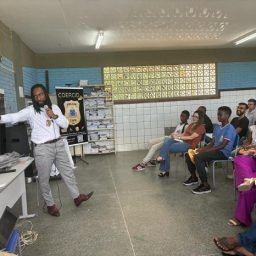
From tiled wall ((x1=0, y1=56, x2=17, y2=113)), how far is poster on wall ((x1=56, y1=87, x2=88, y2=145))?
1.26 meters

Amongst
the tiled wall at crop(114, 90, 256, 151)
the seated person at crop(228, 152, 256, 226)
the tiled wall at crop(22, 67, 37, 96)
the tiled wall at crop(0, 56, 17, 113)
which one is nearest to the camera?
the seated person at crop(228, 152, 256, 226)

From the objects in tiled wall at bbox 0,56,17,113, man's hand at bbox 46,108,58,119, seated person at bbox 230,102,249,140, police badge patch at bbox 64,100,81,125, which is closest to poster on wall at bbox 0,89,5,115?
tiled wall at bbox 0,56,17,113

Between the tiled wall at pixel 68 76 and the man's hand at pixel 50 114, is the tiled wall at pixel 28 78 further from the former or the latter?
the man's hand at pixel 50 114

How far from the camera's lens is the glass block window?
8.04 meters

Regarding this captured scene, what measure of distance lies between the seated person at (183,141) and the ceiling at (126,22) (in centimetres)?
165

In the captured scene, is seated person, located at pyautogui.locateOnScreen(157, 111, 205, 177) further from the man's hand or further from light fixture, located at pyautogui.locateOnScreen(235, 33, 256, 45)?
light fixture, located at pyautogui.locateOnScreen(235, 33, 256, 45)

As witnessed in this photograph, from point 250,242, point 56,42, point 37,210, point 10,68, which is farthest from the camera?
point 56,42

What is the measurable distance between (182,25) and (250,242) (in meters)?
4.14

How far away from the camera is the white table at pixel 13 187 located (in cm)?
265

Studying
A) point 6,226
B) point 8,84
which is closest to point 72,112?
point 8,84

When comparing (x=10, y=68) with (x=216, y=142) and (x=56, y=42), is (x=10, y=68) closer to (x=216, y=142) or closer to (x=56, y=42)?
(x=56, y=42)

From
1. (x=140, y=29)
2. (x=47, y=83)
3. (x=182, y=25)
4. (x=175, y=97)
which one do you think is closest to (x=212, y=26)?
(x=182, y=25)

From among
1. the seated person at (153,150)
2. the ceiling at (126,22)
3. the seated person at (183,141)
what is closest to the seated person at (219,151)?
the seated person at (183,141)

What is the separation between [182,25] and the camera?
5.49 metres
